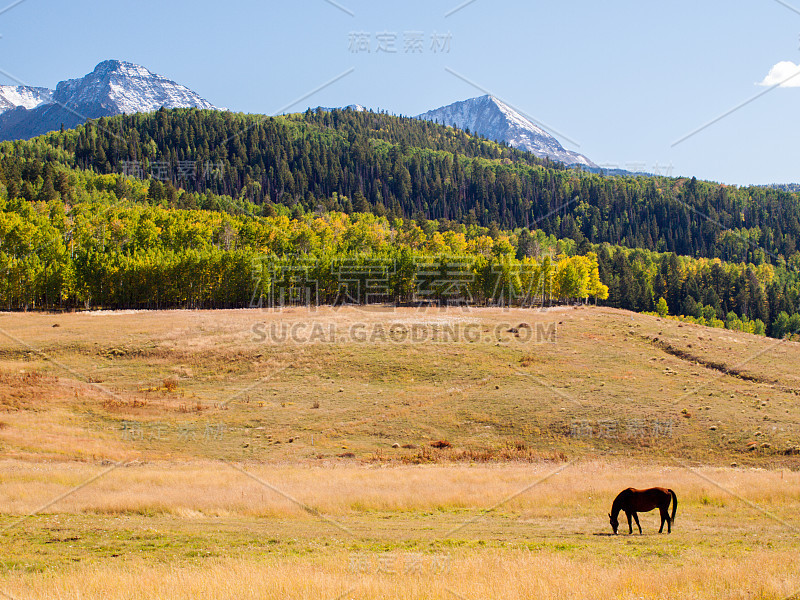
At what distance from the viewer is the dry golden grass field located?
12.3 meters

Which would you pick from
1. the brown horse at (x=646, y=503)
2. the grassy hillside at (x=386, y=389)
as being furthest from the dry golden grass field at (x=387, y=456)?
the brown horse at (x=646, y=503)

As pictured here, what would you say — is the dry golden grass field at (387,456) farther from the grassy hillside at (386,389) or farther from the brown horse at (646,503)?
the brown horse at (646,503)

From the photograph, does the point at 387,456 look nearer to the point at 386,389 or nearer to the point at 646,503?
the point at 386,389

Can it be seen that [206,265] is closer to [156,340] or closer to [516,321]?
[156,340]

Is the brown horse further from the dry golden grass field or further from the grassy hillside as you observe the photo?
the grassy hillside

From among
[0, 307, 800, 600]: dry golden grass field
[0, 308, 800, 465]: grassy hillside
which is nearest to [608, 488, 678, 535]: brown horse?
[0, 307, 800, 600]: dry golden grass field

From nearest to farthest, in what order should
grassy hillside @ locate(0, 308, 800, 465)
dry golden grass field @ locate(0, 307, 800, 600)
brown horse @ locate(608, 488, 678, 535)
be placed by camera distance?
dry golden grass field @ locate(0, 307, 800, 600) < brown horse @ locate(608, 488, 678, 535) < grassy hillside @ locate(0, 308, 800, 465)

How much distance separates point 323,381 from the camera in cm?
5841

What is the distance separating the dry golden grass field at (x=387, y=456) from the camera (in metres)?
12.3

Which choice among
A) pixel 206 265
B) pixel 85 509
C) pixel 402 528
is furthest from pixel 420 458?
pixel 206 265

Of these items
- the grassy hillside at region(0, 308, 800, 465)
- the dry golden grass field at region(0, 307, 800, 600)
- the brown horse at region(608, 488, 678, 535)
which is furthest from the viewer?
the grassy hillside at region(0, 308, 800, 465)

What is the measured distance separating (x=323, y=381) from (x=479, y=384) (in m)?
16.5

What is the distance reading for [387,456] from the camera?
122ft

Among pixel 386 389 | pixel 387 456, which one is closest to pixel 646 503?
pixel 387 456
